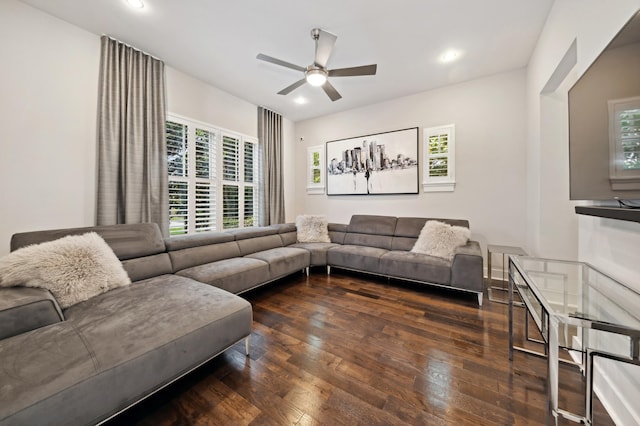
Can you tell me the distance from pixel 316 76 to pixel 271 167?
2.30 meters

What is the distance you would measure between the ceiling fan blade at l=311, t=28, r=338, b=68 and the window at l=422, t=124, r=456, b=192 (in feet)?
6.99

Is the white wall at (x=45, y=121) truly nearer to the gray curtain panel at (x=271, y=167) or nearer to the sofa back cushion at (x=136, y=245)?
the sofa back cushion at (x=136, y=245)

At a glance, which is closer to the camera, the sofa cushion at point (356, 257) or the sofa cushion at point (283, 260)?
the sofa cushion at point (283, 260)

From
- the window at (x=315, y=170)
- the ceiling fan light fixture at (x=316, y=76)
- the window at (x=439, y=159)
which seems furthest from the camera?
the window at (x=315, y=170)

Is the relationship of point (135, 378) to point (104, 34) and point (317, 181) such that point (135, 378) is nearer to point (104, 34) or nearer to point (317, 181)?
point (104, 34)

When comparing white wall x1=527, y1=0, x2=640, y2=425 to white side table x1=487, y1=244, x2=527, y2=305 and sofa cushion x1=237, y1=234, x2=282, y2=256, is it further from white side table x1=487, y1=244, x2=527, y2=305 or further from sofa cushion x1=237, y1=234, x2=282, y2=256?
sofa cushion x1=237, y1=234, x2=282, y2=256

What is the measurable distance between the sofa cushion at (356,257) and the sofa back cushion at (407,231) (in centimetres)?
29

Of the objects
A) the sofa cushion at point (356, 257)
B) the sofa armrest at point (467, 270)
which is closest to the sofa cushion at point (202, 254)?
the sofa cushion at point (356, 257)

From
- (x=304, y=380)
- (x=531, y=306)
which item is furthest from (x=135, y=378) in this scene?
(x=531, y=306)

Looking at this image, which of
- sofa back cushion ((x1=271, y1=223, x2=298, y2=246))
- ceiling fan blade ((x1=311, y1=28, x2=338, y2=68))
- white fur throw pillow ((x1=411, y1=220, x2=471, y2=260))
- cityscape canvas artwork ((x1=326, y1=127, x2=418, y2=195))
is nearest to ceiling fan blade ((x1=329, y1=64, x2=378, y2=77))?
ceiling fan blade ((x1=311, y1=28, x2=338, y2=68))

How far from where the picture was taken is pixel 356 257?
132 inches

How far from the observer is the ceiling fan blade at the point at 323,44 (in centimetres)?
208

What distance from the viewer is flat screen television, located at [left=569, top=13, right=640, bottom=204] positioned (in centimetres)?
96

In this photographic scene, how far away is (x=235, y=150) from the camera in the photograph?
3.93 metres
